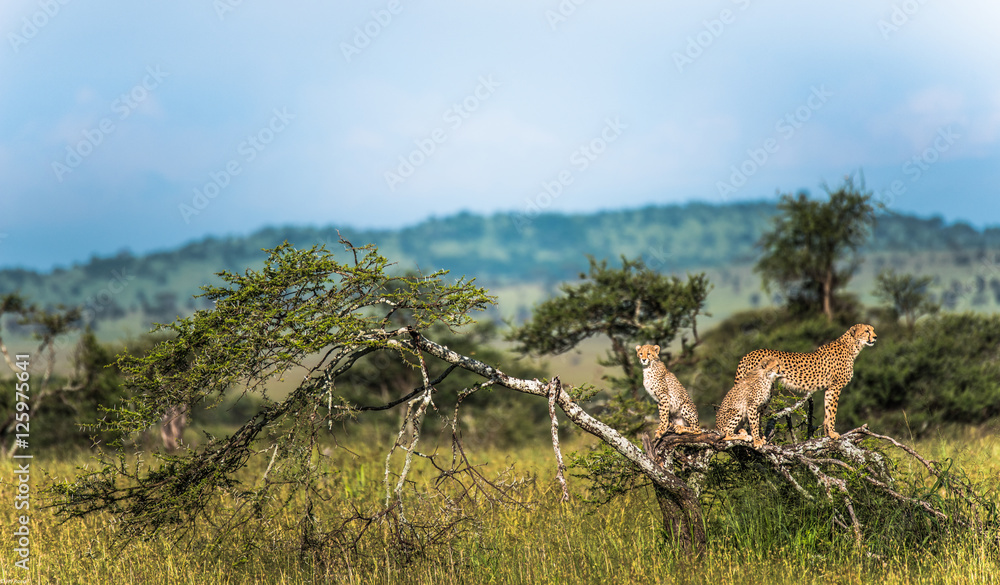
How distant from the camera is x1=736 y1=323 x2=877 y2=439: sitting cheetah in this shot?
6.68m

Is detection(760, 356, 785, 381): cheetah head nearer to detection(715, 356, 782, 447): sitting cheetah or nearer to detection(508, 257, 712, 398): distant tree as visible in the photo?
detection(715, 356, 782, 447): sitting cheetah

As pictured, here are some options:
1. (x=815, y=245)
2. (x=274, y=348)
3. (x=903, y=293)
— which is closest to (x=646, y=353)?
(x=274, y=348)

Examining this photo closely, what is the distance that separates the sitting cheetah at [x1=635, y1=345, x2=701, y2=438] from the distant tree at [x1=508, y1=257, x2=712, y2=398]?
8660mm

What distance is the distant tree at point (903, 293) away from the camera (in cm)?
3346

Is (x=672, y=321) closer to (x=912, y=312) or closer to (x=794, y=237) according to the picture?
(x=794, y=237)

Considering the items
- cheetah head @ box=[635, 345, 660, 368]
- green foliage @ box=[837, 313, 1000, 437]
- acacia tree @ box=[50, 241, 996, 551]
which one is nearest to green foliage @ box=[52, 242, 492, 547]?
acacia tree @ box=[50, 241, 996, 551]

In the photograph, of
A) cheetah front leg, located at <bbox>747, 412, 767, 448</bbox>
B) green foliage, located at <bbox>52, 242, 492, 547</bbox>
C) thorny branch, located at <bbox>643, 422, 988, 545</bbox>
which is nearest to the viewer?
green foliage, located at <bbox>52, 242, 492, 547</bbox>

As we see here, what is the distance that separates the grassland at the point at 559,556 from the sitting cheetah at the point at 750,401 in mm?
1159

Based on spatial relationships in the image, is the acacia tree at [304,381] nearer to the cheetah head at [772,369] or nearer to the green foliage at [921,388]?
the cheetah head at [772,369]

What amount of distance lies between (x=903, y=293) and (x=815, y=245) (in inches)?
334

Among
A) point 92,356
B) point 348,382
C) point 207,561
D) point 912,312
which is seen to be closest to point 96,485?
point 207,561

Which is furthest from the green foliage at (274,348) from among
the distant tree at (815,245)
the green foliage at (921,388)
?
the distant tree at (815,245)

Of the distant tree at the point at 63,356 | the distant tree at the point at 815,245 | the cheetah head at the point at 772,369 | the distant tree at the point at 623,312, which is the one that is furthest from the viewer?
the distant tree at the point at 815,245

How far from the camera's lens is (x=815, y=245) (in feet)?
92.3
